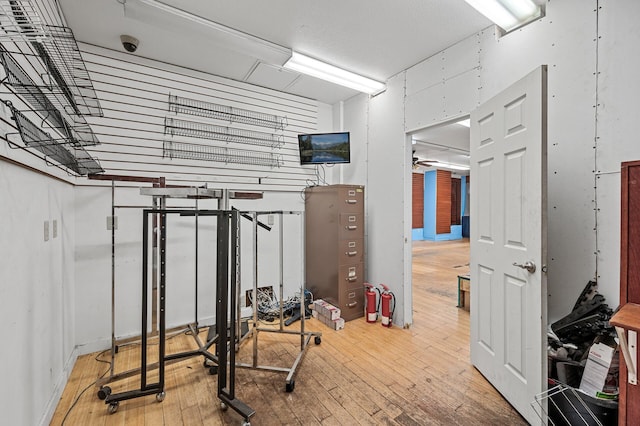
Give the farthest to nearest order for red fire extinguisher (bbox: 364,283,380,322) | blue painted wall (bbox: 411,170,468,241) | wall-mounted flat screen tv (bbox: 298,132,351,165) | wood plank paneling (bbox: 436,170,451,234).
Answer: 1. wood plank paneling (bbox: 436,170,451,234)
2. blue painted wall (bbox: 411,170,468,241)
3. wall-mounted flat screen tv (bbox: 298,132,351,165)
4. red fire extinguisher (bbox: 364,283,380,322)

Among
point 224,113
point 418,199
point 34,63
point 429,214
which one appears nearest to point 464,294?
point 224,113

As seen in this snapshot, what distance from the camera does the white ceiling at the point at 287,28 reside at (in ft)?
7.57

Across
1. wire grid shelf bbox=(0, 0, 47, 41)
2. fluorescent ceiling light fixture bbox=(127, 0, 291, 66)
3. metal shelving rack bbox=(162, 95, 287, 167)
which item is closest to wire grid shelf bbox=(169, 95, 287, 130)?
metal shelving rack bbox=(162, 95, 287, 167)

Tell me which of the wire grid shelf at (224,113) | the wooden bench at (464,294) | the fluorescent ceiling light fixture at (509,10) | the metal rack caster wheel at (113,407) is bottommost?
the metal rack caster wheel at (113,407)

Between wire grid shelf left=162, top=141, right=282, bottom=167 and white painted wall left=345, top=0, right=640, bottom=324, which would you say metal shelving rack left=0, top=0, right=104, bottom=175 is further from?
white painted wall left=345, top=0, right=640, bottom=324

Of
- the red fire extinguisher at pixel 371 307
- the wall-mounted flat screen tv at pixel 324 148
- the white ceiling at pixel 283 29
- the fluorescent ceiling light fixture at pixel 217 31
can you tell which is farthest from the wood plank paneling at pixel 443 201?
the fluorescent ceiling light fixture at pixel 217 31

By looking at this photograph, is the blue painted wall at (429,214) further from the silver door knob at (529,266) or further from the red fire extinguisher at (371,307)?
the silver door knob at (529,266)

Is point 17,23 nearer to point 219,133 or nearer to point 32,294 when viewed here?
point 32,294

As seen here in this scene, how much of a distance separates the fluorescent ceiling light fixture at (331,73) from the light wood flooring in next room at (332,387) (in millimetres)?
3014

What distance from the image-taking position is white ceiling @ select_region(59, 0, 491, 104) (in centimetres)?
231

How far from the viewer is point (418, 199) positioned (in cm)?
1138

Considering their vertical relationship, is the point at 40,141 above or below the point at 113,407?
above

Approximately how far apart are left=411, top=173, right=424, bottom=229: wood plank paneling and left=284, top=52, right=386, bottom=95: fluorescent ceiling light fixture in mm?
8035

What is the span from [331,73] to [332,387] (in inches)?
126
